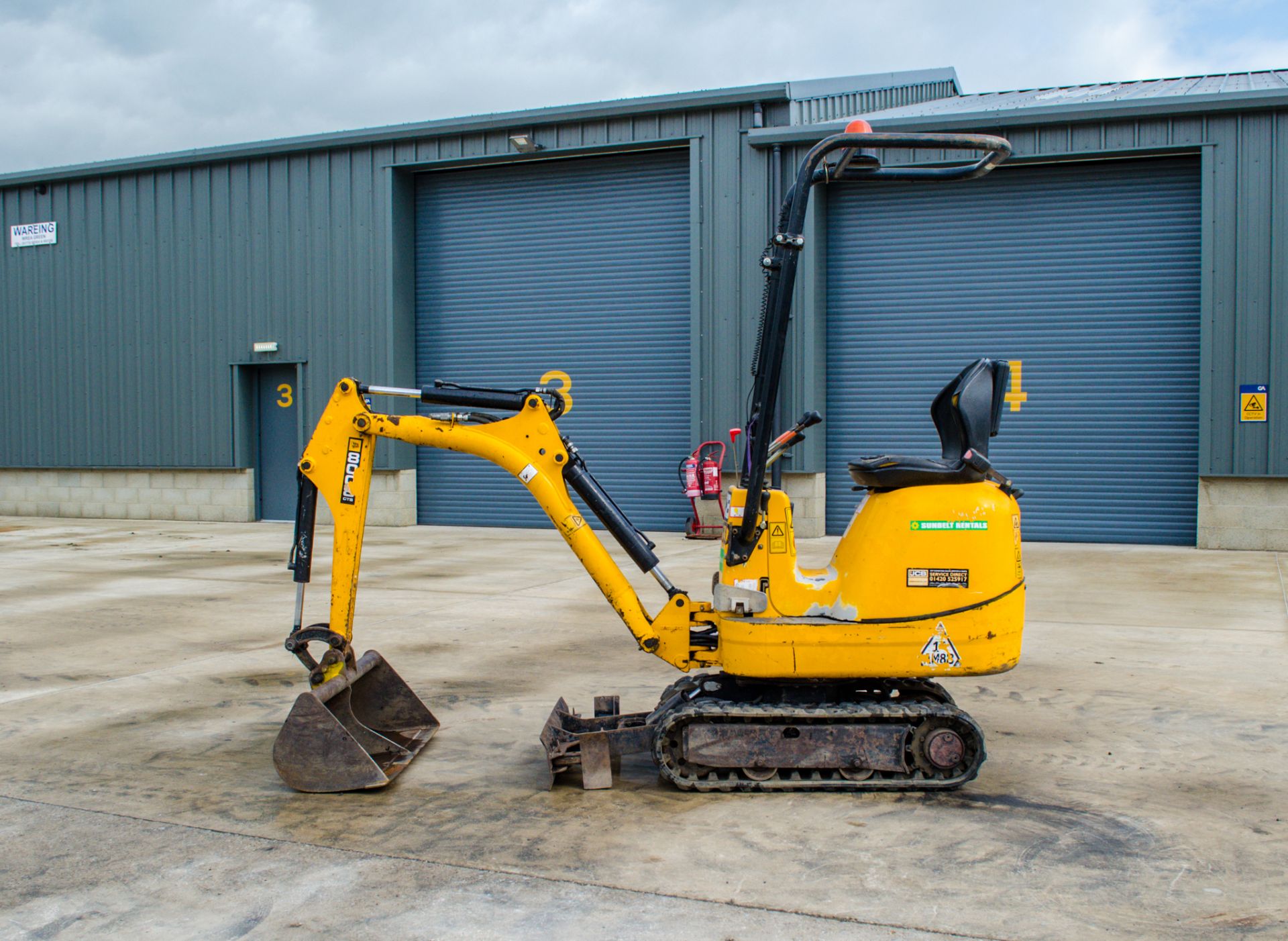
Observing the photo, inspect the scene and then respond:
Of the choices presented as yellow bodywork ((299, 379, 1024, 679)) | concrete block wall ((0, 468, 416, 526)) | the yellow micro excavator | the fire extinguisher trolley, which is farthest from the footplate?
concrete block wall ((0, 468, 416, 526))

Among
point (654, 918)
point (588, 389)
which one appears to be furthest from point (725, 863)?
point (588, 389)

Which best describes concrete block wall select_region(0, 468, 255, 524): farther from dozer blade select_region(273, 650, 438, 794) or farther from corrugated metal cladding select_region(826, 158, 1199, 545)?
dozer blade select_region(273, 650, 438, 794)

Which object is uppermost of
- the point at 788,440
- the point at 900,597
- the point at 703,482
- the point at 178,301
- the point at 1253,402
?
the point at 178,301

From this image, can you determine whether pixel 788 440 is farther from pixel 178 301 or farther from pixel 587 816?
pixel 178 301

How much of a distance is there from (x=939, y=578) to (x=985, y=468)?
1.53ft

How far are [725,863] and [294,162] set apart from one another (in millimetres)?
16538

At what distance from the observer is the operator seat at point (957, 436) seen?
4.33m

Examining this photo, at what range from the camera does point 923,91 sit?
19.8 m

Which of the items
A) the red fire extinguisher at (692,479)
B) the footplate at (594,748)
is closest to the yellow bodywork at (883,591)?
the footplate at (594,748)

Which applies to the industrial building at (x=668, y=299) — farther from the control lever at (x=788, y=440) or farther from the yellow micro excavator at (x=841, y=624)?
the yellow micro excavator at (x=841, y=624)

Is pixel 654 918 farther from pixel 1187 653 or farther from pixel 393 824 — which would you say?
pixel 1187 653

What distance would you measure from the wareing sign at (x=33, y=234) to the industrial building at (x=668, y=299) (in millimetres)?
44

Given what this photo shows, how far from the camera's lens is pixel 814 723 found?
4371 mm

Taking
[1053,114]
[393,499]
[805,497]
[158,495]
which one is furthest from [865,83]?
[158,495]
